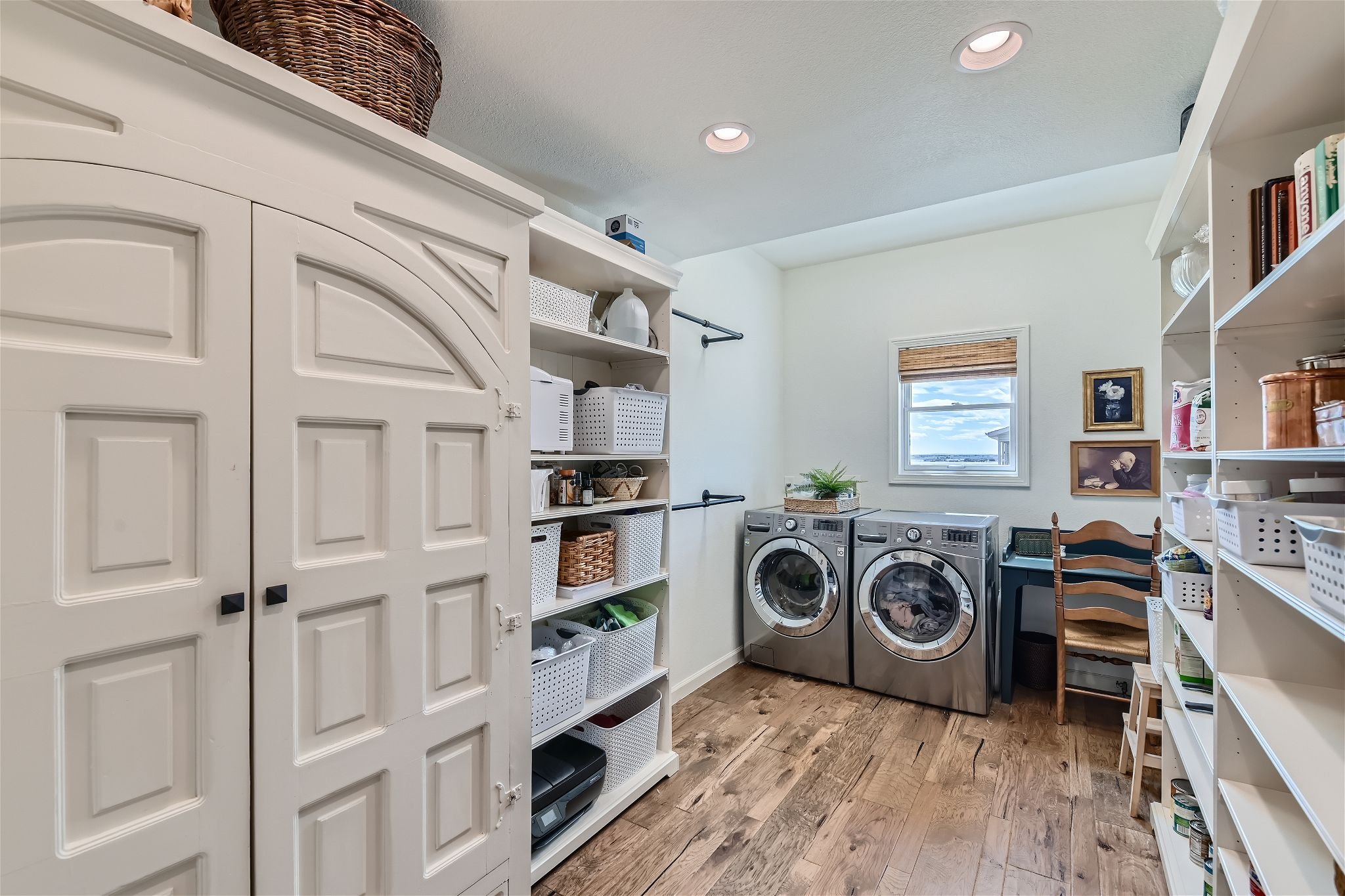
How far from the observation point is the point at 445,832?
4.36 feet

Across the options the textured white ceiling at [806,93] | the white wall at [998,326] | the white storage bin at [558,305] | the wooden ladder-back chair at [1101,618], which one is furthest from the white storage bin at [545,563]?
the white wall at [998,326]

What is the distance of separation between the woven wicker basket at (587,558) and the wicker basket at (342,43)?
1.29 metres

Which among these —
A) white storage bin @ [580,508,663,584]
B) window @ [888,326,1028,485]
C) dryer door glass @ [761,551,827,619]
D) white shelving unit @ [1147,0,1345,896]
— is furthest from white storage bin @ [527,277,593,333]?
window @ [888,326,1028,485]

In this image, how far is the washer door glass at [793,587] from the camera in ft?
10.4

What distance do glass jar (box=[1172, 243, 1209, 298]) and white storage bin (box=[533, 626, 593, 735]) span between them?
2.07 m

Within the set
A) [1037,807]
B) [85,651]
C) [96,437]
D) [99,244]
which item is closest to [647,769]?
[1037,807]

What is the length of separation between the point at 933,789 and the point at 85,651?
249 centimetres

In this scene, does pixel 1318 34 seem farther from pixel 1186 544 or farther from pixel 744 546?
pixel 744 546

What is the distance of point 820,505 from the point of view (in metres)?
3.35

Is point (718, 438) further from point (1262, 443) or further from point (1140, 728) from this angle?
point (1262, 443)

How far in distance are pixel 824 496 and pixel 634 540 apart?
1.62 m

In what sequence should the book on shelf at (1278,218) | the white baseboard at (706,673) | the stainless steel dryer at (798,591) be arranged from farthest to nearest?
the stainless steel dryer at (798,591), the white baseboard at (706,673), the book on shelf at (1278,218)

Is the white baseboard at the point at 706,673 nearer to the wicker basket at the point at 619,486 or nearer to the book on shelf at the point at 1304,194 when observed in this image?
the wicker basket at the point at 619,486

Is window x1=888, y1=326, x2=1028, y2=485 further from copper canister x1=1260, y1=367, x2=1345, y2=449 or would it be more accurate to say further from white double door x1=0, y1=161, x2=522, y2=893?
white double door x1=0, y1=161, x2=522, y2=893
